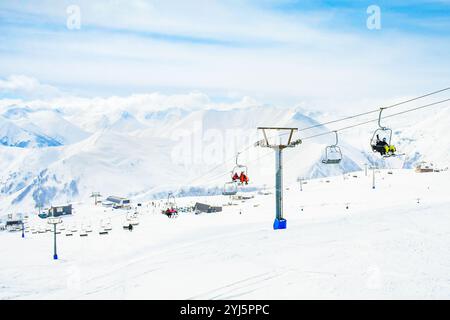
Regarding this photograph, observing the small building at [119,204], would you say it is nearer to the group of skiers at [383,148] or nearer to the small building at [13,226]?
the small building at [13,226]

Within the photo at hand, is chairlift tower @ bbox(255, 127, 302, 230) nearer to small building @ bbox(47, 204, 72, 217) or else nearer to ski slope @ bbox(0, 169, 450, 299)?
ski slope @ bbox(0, 169, 450, 299)

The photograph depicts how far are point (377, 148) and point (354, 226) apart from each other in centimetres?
460

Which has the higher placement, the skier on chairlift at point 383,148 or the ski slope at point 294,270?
the skier on chairlift at point 383,148

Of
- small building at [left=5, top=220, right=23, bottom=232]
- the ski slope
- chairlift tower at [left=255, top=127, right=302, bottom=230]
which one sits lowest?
small building at [left=5, top=220, right=23, bottom=232]

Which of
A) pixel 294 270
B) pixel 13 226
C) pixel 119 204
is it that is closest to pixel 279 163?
pixel 294 270

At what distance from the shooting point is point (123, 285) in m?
11.7

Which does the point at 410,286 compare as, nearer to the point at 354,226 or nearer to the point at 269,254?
the point at 269,254

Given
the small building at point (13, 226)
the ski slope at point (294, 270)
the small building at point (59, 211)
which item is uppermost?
the ski slope at point (294, 270)

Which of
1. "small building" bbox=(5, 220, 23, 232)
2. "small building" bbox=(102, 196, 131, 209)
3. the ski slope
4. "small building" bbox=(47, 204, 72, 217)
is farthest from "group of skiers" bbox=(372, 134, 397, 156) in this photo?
"small building" bbox=(102, 196, 131, 209)

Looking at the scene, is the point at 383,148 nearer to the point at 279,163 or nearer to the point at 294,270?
the point at 279,163

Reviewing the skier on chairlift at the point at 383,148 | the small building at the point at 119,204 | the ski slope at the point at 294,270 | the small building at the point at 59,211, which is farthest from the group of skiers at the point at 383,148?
the small building at the point at 119,204

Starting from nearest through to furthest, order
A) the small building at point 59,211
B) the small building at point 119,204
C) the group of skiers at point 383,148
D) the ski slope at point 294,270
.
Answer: the ski slope at point 294,270
the group of skiers at point 383,148
the small building at point 59,211
the small building at point 119,204

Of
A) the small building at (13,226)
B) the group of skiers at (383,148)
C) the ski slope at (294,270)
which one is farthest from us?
the small building at (13,226)
